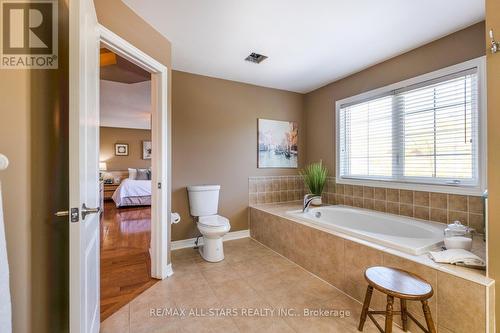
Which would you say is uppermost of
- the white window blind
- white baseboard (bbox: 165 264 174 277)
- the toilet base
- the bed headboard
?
→ the white window blind

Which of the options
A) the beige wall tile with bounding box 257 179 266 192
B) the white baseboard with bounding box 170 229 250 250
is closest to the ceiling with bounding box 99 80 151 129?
the beige wall tile with bounding box 257 179 266 192

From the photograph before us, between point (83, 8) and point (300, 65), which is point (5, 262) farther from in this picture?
point (300, 65)

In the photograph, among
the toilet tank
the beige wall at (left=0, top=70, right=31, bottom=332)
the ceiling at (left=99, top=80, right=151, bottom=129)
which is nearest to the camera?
the beige wall at (left=0, top=70, right=31, bottom=332)

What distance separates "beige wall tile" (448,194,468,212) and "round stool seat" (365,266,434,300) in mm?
1135

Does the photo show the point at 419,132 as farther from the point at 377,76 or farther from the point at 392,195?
the point at 377,76

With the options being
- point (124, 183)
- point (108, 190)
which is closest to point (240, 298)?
point (124, 183)

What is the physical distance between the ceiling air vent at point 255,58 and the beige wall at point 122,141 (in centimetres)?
627

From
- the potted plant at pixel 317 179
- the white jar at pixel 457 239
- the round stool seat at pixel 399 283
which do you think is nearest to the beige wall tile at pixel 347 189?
the potted plant at pixel 317 179

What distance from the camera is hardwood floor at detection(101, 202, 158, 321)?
1929mm

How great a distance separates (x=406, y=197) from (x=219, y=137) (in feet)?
7.82

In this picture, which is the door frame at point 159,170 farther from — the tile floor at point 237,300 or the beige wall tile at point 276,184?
the beige wall tile at point 276,184

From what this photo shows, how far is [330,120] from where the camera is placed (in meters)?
3.49

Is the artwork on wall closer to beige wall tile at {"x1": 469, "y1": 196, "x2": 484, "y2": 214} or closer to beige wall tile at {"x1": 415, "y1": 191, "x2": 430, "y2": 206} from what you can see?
beige wall tile at {"x1": 415, "y1": 191, "x2": 430, "y2": 206}

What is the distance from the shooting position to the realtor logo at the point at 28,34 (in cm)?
93
